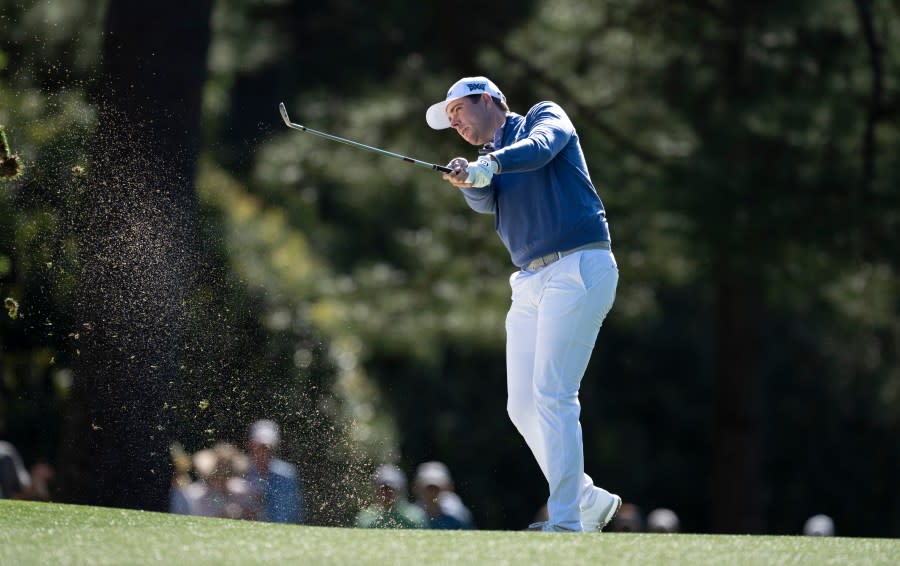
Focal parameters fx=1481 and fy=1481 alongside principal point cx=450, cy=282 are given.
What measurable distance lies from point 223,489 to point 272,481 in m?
0.27

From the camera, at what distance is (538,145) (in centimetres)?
523

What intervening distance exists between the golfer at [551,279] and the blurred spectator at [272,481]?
9.06 feet

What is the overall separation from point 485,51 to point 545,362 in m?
8.63

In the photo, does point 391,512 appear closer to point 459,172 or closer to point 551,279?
point 551,279

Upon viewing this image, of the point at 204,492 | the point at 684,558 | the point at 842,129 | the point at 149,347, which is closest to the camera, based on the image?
the point at 684,558

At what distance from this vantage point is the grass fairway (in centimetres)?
413

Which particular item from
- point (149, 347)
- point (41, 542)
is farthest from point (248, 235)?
point (41, 542)

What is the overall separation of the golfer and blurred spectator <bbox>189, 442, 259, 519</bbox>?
9.05 feet

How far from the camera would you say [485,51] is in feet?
44.8

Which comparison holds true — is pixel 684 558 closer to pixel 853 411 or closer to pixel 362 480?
pixel 362 480

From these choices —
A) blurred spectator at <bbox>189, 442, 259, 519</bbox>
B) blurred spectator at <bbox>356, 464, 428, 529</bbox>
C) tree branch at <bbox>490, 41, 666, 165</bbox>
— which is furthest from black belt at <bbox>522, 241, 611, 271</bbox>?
tree branch at <bbox>490, 41, 666, 165</bbox>

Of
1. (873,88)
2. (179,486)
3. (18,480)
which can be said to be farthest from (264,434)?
(873,88)

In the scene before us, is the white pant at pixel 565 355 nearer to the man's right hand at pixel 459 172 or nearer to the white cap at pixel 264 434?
the man's right hand at pixel 459 172

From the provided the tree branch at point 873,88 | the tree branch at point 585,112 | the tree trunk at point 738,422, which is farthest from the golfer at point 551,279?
the tree trunk at point 738,422
